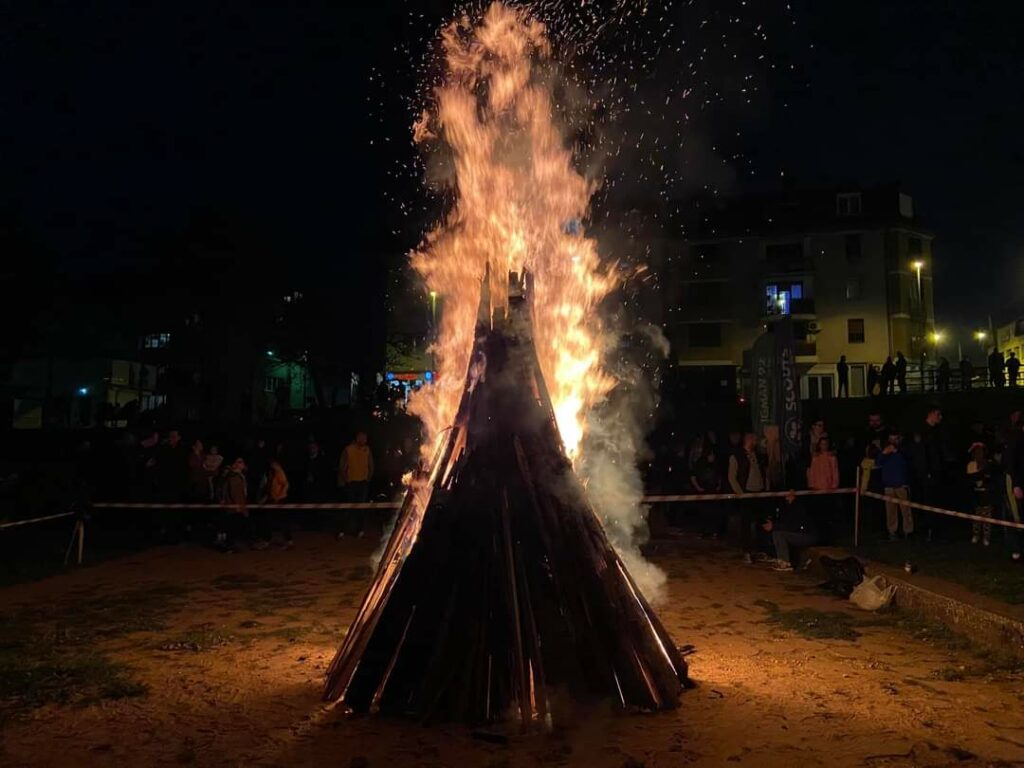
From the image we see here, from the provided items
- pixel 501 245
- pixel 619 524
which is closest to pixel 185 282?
pixel 619 524

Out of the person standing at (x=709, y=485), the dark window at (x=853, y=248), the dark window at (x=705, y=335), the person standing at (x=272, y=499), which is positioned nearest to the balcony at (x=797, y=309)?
the dark window at (x=705, y=335)

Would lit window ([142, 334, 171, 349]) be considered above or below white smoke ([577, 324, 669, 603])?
above

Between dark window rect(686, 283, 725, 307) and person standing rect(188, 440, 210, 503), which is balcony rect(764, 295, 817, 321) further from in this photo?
person standing rect(188, 440, 210, 503)

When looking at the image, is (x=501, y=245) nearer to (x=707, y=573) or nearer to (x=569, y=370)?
(x=569, y=370)

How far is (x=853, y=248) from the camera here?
48875mm

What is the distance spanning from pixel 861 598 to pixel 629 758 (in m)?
5.44

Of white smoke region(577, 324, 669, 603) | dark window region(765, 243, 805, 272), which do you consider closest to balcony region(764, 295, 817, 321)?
dark window region(765, 243, 805, 272)

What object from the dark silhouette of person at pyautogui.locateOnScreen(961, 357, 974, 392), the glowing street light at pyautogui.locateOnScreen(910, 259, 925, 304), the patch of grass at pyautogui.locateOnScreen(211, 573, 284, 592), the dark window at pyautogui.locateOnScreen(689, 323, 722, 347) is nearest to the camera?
the patch of grass at pyautogui.locateOnScreen(211, 573, 284, 592)

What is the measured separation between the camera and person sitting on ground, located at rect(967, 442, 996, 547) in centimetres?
1202

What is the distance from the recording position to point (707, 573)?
11609mm

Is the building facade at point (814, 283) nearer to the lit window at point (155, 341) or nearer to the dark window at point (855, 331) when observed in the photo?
the dark window at point (855, 331)

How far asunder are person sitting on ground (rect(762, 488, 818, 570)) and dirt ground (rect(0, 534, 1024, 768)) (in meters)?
1.70

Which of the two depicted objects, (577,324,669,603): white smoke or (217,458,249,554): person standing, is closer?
(577,324,669,603): white smoke

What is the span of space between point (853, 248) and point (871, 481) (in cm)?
3973
